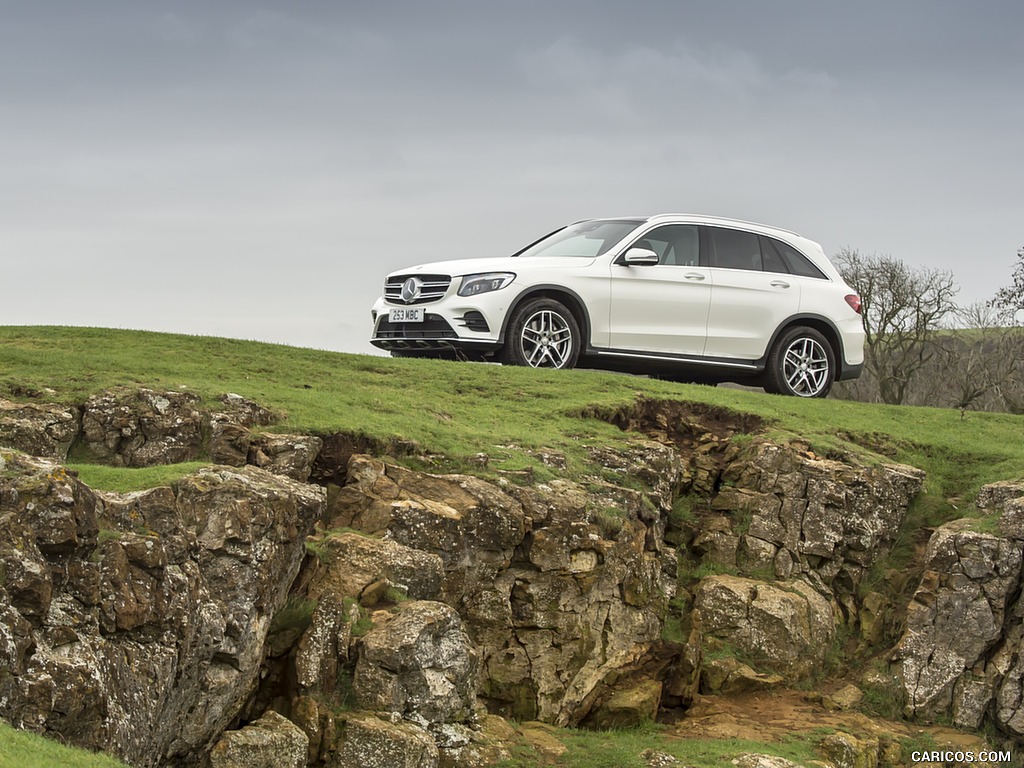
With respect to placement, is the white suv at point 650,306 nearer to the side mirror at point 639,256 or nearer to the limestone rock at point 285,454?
the side mirror at point 639,256

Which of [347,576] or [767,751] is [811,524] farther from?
[347,576]

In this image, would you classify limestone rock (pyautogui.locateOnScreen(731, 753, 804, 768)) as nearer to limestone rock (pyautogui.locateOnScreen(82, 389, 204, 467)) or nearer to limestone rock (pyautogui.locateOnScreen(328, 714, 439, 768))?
limestone rock (pyautogui.locateOnScreen(328, 714, 439, 768))

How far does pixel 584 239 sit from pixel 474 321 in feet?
7.83

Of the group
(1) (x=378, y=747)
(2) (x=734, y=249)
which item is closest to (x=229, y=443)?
(1) (x=378, y=747)

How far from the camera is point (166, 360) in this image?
14586 mm

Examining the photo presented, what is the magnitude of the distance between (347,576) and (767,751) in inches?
160

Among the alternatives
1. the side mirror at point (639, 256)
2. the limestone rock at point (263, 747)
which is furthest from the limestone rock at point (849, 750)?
the side mirror at point (639, 256)

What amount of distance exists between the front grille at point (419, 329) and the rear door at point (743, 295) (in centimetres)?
377

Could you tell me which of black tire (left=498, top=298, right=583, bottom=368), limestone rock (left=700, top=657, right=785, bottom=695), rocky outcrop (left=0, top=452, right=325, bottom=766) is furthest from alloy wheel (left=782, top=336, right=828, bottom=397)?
rocky outcrop (left=0, top=452, right=325, bottom=766)

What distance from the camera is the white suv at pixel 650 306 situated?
51.1 ft

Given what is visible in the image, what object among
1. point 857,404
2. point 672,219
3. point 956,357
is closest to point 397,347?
point 672,219

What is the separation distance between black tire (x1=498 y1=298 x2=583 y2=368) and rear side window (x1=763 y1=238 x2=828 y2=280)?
11.8 ft

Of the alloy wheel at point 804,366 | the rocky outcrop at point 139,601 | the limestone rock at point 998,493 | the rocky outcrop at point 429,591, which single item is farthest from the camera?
the alloy wheel at point 804,366

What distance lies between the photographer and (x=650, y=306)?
1631cm
